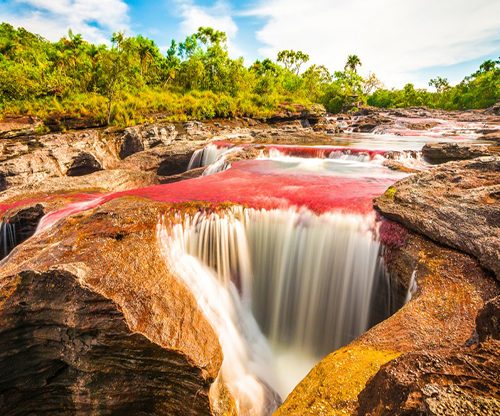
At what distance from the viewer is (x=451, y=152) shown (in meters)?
11.9

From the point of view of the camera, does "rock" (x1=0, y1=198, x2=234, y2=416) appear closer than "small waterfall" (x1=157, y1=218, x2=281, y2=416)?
Yes

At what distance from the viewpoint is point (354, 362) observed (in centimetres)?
303

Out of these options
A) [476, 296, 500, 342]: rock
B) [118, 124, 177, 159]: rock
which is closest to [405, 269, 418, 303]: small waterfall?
[476, 296, 500, 342]: rock

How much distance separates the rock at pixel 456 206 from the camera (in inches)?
165

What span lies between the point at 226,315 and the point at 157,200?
3.03 metres

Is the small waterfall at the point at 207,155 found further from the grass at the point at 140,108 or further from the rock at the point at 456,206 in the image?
the rock at the point at 456,206

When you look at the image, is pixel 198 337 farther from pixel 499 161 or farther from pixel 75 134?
pixel 75 134

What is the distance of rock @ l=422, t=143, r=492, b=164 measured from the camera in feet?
35.7

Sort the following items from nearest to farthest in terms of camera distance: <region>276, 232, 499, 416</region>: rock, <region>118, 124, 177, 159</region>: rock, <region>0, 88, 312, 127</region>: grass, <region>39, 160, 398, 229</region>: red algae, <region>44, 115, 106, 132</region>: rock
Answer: <region>276, 232, 499, 416</region>: rock
<region>39, 160, 398, 229</region>: red algae
<region>118, 124, 177, 159</region>: rock
<region>44, 115, 106, 132</region>: rock
<region>0, 88, 312, 127</region>: grass

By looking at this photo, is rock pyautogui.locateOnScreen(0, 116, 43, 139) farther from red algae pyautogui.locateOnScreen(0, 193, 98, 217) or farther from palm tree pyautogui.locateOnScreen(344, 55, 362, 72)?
palm tree pyautogui.locateOnScreen(344, 55, 362, 72)

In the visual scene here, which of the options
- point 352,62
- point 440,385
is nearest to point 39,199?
point 440,385

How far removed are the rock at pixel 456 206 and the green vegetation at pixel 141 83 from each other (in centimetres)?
1988

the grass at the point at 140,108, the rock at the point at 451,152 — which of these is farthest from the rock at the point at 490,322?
the grass at the point at 140,108

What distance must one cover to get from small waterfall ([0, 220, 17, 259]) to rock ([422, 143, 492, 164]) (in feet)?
50.4
